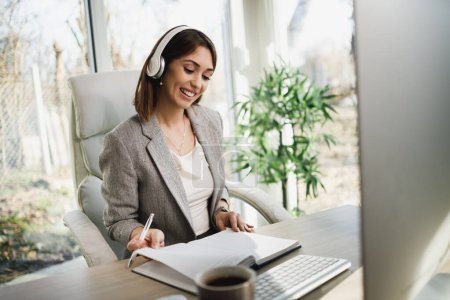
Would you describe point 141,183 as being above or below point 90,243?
above

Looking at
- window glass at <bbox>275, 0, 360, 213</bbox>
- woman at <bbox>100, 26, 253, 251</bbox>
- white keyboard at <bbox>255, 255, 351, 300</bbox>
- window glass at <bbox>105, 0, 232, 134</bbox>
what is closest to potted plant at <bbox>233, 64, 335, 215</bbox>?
window glass at <bbox>275, 0, 360, 213</bbox>

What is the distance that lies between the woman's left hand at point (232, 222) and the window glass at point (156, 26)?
55.7 inches

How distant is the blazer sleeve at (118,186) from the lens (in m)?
1.14

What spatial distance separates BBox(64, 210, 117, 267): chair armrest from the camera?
1029mm

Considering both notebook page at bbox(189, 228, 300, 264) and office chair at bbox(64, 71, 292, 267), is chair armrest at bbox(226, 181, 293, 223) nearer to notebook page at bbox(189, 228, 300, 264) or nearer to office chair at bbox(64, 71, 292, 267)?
office chair at bbox(64, 71, 292, 267)

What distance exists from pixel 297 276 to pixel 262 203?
1.87 feet

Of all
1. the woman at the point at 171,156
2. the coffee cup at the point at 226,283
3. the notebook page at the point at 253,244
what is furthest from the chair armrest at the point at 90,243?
the coffee cup at the point at 226,283

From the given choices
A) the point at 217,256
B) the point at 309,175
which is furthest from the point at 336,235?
the point at 309,175

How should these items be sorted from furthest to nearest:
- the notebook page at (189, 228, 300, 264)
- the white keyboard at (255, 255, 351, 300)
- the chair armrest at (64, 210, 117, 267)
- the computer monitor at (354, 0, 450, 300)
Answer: the chair armrest at (64, 210, 117, 267)
the notebook page at (189, 228, 300, 264)
the white keyboard at (255, 255, 351, 300)
the computer monitor at (354, 0, 450, 300)

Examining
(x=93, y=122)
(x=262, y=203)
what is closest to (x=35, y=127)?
(x=93, y=122)

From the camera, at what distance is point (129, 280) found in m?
0.81

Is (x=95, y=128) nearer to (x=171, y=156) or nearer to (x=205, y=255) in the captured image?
(x=171, y=156)

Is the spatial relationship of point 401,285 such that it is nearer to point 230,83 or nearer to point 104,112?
point 104,112

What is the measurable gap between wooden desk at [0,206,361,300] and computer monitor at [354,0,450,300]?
28 cm
